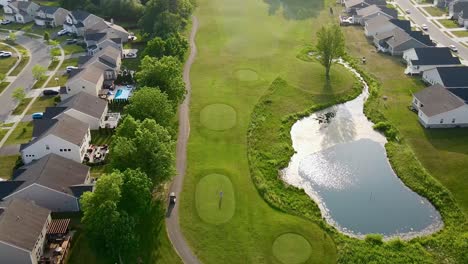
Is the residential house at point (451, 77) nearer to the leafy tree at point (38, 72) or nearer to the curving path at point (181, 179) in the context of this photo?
the curving path at point (181, 179)

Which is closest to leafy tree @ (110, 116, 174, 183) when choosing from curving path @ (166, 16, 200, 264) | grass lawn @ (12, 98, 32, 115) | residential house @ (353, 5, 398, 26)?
curving path @ (166, 16, 200, 264)

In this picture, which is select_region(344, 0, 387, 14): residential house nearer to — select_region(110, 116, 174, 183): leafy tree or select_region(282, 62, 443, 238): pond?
select_region(282, 62, 443, 238): pond

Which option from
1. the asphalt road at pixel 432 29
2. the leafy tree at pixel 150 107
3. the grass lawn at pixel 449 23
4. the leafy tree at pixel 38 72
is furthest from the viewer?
the grass lawn at pixel 449 23

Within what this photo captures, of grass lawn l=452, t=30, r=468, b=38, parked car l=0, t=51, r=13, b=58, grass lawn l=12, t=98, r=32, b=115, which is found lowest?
parked car l=0, t=51, r=13, b=58

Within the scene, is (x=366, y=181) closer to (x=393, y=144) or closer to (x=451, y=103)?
(x=393, y=144)

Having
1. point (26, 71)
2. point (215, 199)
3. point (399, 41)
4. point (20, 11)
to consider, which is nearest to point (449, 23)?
point (399, 41)

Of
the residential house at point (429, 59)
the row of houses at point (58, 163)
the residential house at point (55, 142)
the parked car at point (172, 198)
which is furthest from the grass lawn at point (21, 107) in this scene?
the residential house at point (429, 59)

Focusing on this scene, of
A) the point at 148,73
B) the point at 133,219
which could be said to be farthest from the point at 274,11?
the point at 133,219
